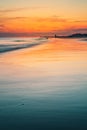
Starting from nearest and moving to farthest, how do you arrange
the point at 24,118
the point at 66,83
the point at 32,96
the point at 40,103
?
the point at 24,118 < the point at 40,103 < the point at 32,96 < the point at 66,83

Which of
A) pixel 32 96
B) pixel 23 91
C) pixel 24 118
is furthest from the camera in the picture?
pixel 23 91

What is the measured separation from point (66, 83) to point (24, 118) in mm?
3752

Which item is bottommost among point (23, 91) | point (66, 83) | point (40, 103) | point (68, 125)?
point (68, 125)

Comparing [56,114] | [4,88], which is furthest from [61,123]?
[4,88]

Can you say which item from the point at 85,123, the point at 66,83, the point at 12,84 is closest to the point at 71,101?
the point at 85,123

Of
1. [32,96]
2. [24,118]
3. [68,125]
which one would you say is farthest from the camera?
[32,96]

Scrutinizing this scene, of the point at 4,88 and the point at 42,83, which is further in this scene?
the point at 42,83

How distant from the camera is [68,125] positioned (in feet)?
14.9

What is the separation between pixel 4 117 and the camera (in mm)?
4965

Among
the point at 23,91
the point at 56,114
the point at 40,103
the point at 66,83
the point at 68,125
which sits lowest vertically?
the point at 68,125

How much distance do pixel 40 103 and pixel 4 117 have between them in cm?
123

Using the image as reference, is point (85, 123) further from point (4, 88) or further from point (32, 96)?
point (4, 88)

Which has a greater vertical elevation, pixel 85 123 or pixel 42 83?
pixel 42 83

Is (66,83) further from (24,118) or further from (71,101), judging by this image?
(24,118)
